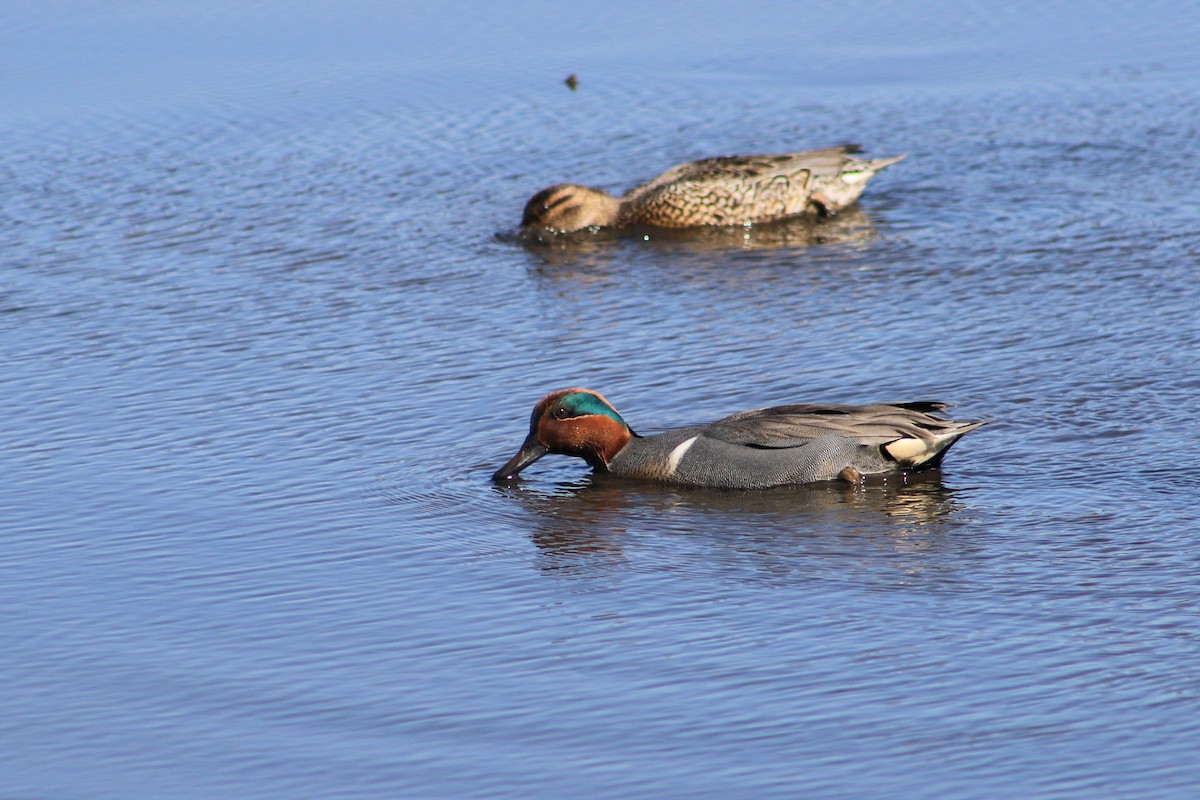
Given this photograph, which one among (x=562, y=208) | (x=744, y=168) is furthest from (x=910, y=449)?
(x=744, y=168)

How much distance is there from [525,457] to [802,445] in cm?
151

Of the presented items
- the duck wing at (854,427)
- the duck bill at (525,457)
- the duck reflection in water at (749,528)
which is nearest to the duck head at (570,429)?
the duck bill at (525,457)

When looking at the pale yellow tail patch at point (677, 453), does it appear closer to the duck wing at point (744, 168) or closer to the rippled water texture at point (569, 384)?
the rippled water texture at point (569, 384)

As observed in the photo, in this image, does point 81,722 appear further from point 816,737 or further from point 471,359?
point 471,359

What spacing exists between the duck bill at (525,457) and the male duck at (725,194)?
565cm

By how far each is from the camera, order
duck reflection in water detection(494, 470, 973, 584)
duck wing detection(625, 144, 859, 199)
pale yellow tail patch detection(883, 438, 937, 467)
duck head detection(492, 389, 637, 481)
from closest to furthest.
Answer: duck reflection in water detection(494, 470, 973, 584)
pale yellow tail patch detection(883, 438, 937, 467)
duck head detection(492, 389, 637, 481)
duck wing detection(625, 144, 859, 199)

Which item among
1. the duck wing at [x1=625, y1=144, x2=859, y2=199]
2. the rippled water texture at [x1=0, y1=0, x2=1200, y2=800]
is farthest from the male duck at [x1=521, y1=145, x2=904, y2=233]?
the rippled water texture at [x1=0, y1=0, x2=1200, y2=800]

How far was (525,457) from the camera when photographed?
9.96 m

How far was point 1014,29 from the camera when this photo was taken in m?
20.4

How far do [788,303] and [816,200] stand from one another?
2.92m

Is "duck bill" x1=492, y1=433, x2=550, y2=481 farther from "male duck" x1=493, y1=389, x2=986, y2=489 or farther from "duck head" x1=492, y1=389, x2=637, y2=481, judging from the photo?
"male duck" x1=493, y1=389, x2=986, y2=489

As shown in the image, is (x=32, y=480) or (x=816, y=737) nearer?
(x=816, y=737)

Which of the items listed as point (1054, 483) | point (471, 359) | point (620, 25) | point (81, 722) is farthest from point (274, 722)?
point (620, 25)

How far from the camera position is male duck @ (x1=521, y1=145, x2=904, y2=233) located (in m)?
15.5
